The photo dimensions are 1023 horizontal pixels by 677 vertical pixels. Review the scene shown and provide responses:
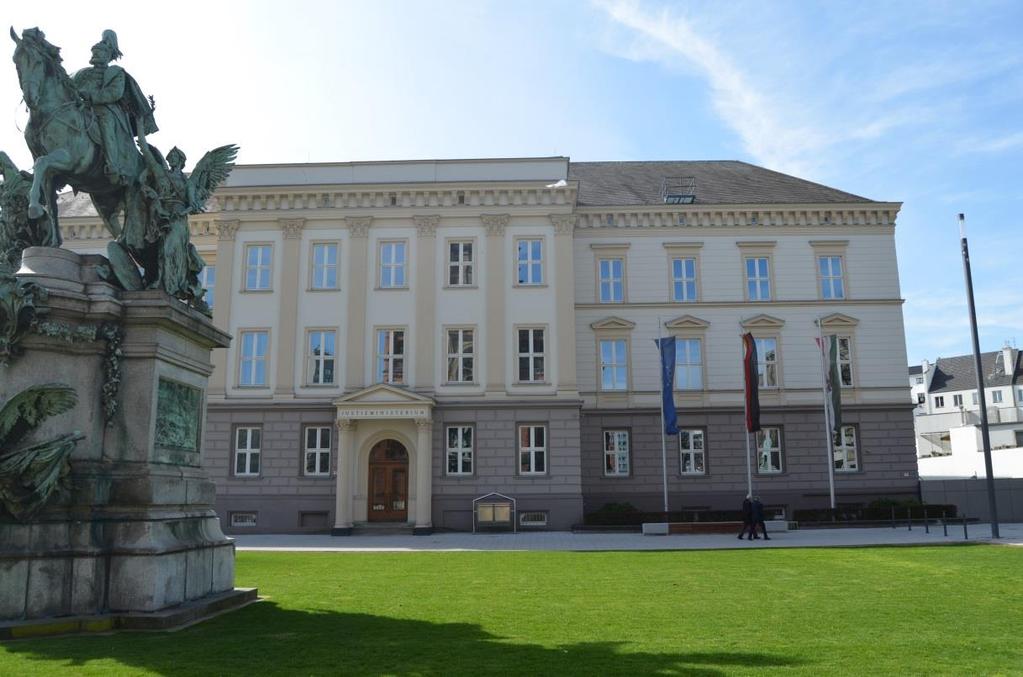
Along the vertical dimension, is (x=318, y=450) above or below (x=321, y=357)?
below

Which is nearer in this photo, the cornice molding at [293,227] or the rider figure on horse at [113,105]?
the rider figure on horse at [113,105]

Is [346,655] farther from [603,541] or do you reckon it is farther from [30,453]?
[603,541]

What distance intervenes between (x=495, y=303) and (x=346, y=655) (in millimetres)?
27056

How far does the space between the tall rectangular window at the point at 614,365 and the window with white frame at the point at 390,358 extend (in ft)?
29.4

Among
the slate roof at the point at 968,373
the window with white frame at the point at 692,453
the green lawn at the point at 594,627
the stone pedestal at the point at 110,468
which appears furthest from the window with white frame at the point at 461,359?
the slate roof at the point at 968,373

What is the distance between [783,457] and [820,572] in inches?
863

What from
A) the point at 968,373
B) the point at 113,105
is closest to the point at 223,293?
the point at 113,105

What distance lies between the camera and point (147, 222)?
10234 mm

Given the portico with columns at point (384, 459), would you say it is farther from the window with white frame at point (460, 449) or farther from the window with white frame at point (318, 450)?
the window with white frame at point (318, 450)

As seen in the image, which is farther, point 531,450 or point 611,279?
point 611,279

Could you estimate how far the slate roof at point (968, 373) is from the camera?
268 feet

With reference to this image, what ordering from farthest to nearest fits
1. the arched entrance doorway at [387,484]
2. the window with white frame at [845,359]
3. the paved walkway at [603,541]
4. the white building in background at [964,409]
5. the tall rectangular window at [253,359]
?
the white building in background at [964,409], the window with white frame at [845,359], the tall rectangular window at [253,359], the arched entrance doorway at [387,484], the paved walkway at [603,541]

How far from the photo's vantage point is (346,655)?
7359mm

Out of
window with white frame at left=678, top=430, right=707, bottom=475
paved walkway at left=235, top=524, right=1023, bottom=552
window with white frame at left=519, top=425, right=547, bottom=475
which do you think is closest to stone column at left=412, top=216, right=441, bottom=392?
window with white frame at left=519, top=425, right=547, bottom=475
